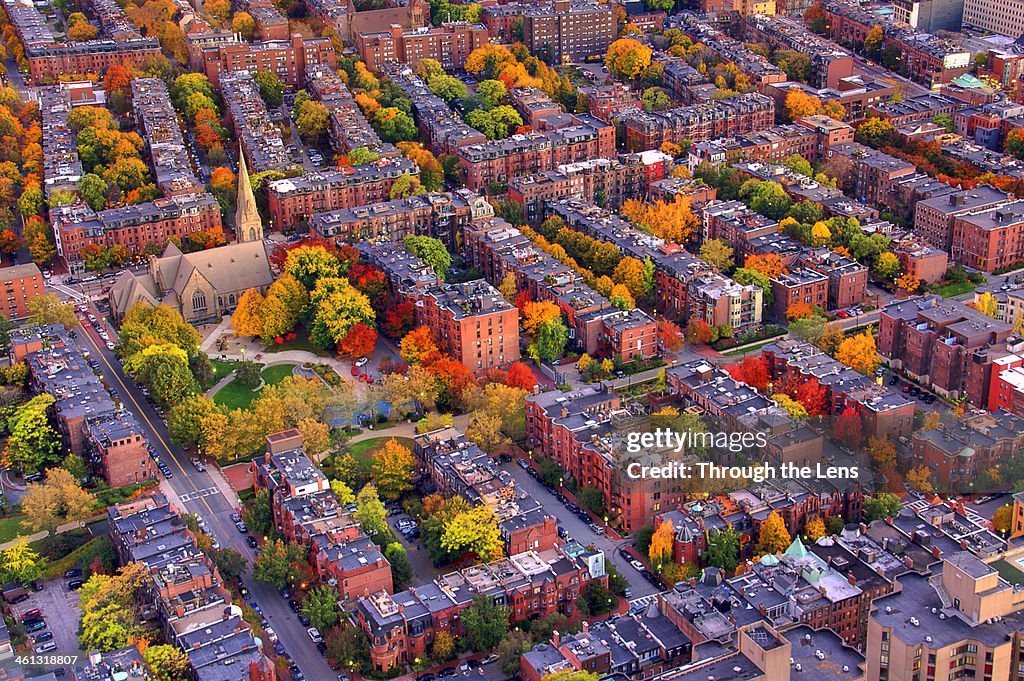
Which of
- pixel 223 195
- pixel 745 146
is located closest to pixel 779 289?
pixel 745 146

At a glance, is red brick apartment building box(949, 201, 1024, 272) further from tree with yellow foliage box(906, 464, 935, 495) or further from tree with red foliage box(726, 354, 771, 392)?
tree with yellow foliage box(906, 464, 935, 495)

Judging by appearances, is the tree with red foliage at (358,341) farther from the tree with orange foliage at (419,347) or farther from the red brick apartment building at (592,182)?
the red brick apartment building at (592,182)

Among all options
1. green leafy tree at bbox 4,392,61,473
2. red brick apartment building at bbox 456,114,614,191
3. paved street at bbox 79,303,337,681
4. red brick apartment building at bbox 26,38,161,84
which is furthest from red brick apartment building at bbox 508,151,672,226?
red brick apartment building at bbox 26,38,161,84

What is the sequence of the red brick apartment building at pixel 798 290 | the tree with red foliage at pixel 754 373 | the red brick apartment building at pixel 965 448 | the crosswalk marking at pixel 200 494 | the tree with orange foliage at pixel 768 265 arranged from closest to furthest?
1. the red brick apartment building at pixel 965 448
2. the crosswalk marking at pixel 200 494
3. the tree with red foliage at pixel 754 373
4. the red brick apartment building at pixel 798 290
5. the tree with orange foliage at pixel 768 265

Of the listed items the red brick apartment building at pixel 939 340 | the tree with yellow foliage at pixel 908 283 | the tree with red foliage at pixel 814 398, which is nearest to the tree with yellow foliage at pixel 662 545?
the tree with red foliage at pixel 814 398

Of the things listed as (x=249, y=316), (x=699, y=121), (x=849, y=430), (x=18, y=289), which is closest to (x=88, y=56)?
(x=18, y=289)
